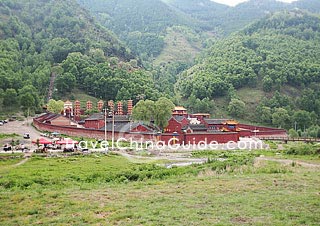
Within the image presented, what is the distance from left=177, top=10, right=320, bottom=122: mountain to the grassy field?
6653cm

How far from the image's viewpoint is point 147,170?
92.1 feet

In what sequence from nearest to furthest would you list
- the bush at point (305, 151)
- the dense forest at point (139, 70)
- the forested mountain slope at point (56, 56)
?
the bush at point (305, 151) < the forested mountain slope at point (56, 56) < the dense forest at point (139, 70)

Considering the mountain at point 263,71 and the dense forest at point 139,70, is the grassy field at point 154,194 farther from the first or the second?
the mountain at point 263,71

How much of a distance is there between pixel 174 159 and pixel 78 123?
114 ft

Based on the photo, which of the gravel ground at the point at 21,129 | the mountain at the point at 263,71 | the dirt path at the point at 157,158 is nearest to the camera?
the dirt path at the point at 157,158

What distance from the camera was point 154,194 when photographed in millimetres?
19859

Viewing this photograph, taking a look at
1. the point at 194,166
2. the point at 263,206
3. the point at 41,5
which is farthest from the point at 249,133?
the point at 41,5

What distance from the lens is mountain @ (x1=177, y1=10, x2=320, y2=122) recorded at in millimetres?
101250

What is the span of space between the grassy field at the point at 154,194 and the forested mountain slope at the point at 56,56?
47317 mm

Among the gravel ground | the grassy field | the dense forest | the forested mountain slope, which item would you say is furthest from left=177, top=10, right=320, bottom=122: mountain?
the grassy field

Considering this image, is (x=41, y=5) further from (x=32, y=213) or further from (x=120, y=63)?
(x=32, y=213)

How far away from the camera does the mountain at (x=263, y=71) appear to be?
101250 millimetres

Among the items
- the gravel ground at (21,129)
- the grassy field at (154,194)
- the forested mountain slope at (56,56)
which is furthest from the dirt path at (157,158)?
the forested mountain slope at (56,56)

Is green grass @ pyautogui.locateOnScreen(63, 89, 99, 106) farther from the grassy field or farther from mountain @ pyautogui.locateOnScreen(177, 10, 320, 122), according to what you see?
the grassy field
